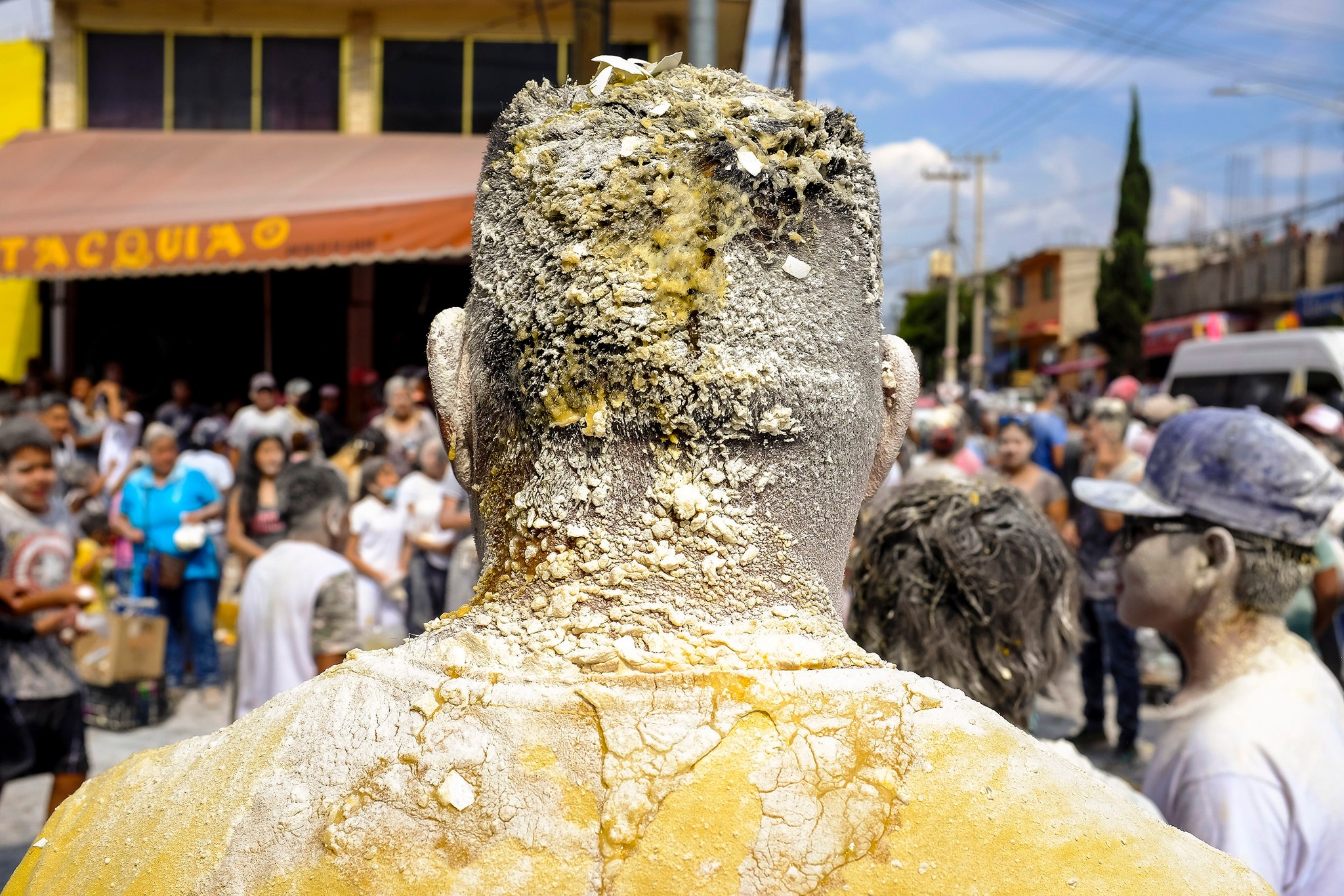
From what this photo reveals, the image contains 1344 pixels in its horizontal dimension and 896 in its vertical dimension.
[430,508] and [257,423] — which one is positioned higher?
[257,423]

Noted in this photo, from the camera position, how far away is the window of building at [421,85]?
52.4ft

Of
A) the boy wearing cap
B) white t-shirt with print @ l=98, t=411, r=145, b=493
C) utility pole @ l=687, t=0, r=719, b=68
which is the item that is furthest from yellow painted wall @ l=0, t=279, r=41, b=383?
the boy wearing cap

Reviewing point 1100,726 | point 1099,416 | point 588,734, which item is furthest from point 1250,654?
point 1099,416

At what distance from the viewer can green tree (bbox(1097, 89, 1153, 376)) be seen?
1533 inches

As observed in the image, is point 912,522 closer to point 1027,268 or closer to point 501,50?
point 501,50

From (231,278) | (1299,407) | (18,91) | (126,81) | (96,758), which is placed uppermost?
(126,81)

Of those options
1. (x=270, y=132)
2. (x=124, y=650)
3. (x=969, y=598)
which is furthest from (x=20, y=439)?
(x=270, y=132)

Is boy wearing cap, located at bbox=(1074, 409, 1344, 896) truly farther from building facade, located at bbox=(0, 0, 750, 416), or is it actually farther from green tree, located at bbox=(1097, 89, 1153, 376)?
green tree, located at bbox=(1097, 89, 1153, 376)

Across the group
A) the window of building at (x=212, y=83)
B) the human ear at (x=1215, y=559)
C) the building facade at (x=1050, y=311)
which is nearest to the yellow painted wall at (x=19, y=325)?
the window of building at (x=212, y=83)

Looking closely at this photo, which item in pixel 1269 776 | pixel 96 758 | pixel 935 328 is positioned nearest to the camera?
pixel 1269 776

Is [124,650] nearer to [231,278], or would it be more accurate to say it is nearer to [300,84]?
[231,278]

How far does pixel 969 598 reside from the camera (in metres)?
2.34

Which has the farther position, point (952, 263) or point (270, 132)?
point (952, 263)

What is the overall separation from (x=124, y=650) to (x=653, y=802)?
599 cm
